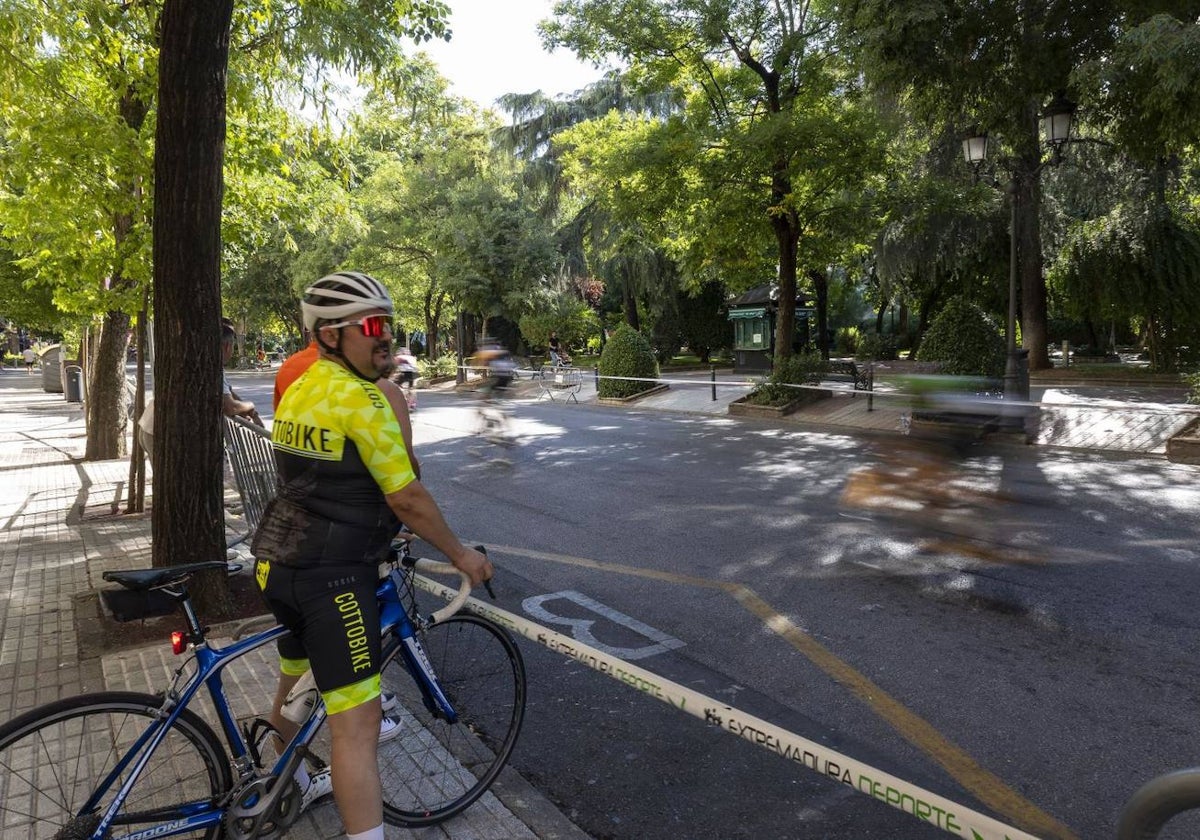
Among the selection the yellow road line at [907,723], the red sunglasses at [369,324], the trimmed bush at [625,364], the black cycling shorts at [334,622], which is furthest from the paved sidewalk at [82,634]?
the trimmed bush at [625,364]

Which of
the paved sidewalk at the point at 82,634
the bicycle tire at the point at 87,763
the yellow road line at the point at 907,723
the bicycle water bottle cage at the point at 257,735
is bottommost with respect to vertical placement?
the yellow road line at the point at 907,723

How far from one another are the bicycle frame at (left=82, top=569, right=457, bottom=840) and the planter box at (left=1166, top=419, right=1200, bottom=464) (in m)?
11.5

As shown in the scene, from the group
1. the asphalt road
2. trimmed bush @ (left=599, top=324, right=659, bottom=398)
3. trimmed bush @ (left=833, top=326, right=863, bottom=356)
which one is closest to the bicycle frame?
the asphalt road

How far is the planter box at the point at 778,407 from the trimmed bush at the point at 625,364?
5.13 meters

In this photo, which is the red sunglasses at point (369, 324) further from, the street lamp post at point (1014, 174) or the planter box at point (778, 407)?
the planter box at point (778, 407)

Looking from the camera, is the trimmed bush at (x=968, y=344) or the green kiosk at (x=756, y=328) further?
the green kiosk at (x=756, y=328)

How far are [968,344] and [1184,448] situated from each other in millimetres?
4997

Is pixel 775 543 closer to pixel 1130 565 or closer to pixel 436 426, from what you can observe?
pixel 1130 565

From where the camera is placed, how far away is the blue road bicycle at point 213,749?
8.12 ft

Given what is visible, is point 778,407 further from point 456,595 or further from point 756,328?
point 456,595

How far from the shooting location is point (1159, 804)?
1979 millimetres

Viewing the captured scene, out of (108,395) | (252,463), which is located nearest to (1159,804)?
(252,463)

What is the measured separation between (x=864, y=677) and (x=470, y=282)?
3018 cm

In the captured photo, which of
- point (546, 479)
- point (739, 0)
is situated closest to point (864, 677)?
point (546, 479)
